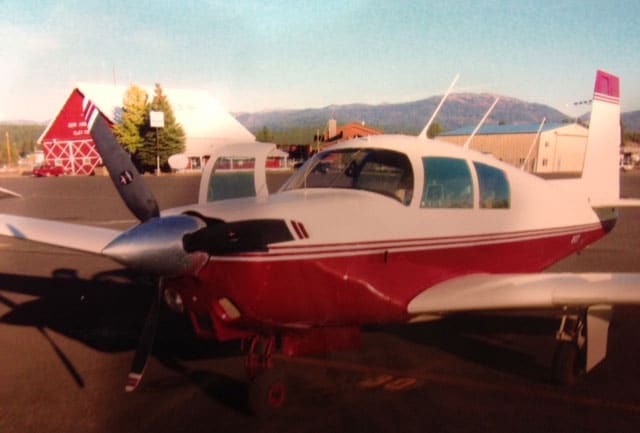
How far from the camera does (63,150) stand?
195 ft

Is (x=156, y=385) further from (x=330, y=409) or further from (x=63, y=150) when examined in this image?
(x=63, y=150)

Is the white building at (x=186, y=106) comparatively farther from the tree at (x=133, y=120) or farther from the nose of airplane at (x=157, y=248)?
the nose of airplane at (x=157, y=248)

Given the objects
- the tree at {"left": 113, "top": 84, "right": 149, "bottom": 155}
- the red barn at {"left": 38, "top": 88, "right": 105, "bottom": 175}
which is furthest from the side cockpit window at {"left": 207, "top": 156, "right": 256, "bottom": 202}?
the red barn at {"left": 38, "top": 88, "right": 105, "bottom": 175}

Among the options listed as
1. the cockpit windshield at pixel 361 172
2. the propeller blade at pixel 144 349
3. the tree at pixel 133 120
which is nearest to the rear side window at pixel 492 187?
the cockpit windshield at pixel 361 172

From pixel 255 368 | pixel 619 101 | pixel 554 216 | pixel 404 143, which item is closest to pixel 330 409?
pixel 255 368

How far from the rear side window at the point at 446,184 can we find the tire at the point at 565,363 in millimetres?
1664

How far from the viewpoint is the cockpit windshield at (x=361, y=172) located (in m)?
5.13

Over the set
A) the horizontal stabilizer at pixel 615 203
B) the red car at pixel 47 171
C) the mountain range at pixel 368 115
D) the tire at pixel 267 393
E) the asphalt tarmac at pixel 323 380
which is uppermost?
the mountain range at pixel 368 115

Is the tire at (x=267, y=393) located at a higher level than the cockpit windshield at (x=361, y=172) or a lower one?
lower

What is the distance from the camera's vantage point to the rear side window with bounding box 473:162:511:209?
5.86 metres

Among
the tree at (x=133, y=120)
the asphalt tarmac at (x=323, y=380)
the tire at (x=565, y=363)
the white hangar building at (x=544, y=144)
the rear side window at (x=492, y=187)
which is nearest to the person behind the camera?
the asphalt tarmac at (x=323, y=380)

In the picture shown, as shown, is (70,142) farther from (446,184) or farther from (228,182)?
(446,184)

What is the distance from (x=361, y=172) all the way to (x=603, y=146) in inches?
207

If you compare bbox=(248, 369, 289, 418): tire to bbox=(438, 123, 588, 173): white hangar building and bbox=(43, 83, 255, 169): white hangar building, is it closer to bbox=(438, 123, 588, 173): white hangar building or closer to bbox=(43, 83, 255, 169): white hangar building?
bbox=(43, 83, 255, 169): white hangar building
